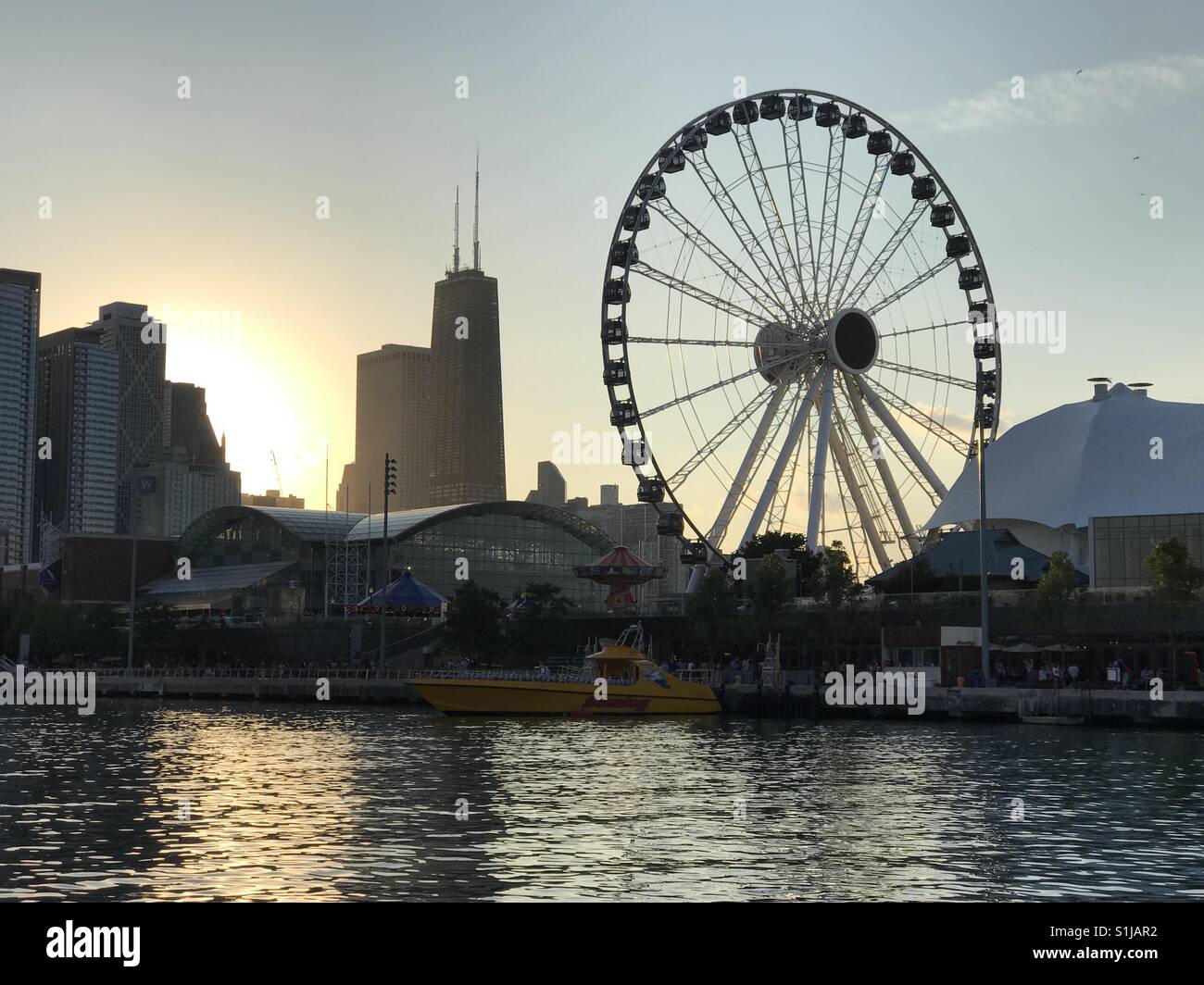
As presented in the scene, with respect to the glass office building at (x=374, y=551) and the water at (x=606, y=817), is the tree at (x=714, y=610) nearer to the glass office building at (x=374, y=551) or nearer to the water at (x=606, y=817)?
the water at (x=606, y=817)

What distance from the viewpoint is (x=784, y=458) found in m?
98.8

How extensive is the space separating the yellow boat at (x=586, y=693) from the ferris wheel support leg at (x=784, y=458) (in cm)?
1710

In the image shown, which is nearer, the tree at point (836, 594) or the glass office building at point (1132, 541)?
the tree at point (836, 594)

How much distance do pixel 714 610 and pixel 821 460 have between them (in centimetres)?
1338

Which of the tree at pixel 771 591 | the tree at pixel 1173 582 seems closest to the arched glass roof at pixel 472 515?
the tree at pixel 771 591

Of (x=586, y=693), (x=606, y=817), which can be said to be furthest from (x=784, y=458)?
(x=606, y=817)

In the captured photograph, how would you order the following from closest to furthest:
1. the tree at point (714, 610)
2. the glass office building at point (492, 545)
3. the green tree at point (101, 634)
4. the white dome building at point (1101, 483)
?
the tree at point (714, 610)
the white dome building at point (1101, 483)
the green tree at point (101, 634)
the glass office building at point (492, 545)

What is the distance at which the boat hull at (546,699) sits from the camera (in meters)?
81.9

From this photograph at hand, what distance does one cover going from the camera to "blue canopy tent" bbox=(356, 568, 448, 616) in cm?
13375

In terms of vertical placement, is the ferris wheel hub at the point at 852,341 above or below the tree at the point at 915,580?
above

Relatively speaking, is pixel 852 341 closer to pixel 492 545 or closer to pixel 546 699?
pixel 546 699

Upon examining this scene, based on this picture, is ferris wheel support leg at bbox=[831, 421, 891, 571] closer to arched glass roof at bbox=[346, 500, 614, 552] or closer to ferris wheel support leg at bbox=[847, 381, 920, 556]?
ferris wheel support leg at bbox=[847, 381, 920, 556]

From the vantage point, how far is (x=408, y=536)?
583ft
